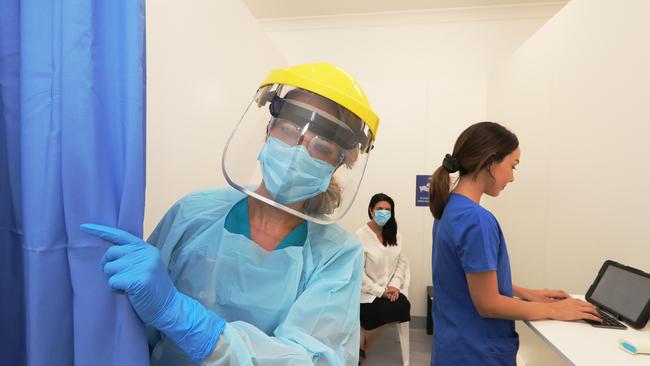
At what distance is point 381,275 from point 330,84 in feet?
7.62

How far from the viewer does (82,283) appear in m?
0.56

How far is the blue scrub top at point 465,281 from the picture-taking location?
4.01 ft

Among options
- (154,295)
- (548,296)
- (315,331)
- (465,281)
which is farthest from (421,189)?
(154,295)

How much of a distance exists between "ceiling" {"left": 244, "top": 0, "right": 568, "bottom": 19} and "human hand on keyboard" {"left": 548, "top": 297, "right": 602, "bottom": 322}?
2882mm

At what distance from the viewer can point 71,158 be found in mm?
554

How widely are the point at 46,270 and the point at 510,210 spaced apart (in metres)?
2.84

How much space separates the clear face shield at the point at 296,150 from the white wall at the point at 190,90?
721 mm

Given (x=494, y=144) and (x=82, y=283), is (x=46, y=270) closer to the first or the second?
(x=82, y=283)

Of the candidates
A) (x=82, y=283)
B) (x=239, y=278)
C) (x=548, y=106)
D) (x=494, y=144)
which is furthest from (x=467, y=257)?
(x=548, y=106)

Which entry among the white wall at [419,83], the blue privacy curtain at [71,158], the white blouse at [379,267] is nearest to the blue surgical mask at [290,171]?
the blue privacy curtain at [71,158]

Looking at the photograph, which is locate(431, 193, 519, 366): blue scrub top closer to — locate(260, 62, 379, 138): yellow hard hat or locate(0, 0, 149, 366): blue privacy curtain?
locate(260, 62, 379, 138): yellow hard hat

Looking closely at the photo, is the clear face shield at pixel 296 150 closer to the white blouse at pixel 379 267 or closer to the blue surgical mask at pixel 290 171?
the blue surgical mask at pixel 290 171

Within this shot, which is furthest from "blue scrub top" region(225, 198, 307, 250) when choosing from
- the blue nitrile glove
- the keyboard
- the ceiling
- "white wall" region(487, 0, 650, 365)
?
the ceiling

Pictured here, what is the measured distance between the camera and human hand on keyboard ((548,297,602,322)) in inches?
48.0
